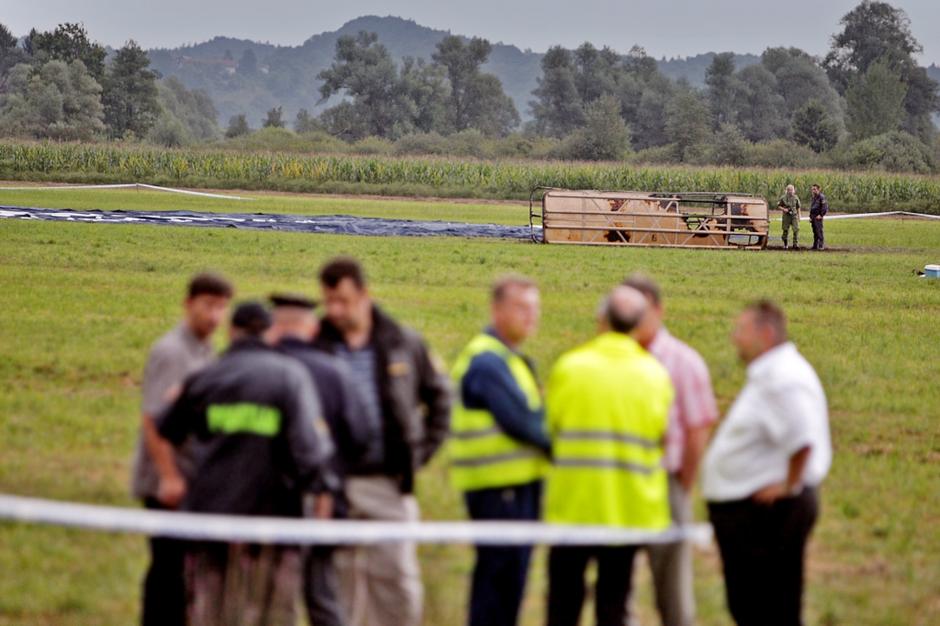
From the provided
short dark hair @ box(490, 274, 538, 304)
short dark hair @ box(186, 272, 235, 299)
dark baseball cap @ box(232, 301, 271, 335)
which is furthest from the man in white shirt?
short dark hair @ box(186, 272, 235, 299)

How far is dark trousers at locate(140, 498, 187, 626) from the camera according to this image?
6.47 meters

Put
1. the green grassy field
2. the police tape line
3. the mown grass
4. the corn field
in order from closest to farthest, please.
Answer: the police tape line < the green grassy field < the mown grass < the corn field

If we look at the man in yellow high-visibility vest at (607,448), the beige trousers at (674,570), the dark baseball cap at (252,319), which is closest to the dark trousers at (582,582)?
the man in yellow high-visibility vest at (607,448)

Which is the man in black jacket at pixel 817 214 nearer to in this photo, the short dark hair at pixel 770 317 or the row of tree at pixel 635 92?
the short dark hair at pixel 770 317

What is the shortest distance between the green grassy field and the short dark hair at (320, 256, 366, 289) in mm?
2219

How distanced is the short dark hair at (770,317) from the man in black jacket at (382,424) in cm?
153

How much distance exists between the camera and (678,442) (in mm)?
6824

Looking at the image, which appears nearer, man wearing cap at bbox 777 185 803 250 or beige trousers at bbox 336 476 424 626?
beige trousers at bbox 336 476 424 626

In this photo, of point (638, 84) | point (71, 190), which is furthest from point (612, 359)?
point (638, 84)

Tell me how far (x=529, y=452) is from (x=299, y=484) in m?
1.11

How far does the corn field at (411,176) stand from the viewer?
58.1m

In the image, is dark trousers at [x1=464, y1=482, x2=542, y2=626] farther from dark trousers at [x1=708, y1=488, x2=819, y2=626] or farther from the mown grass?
the mown grass

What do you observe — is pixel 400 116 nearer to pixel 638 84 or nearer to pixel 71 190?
pixel 638 84

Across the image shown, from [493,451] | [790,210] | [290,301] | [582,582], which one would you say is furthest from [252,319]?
[790,210]
